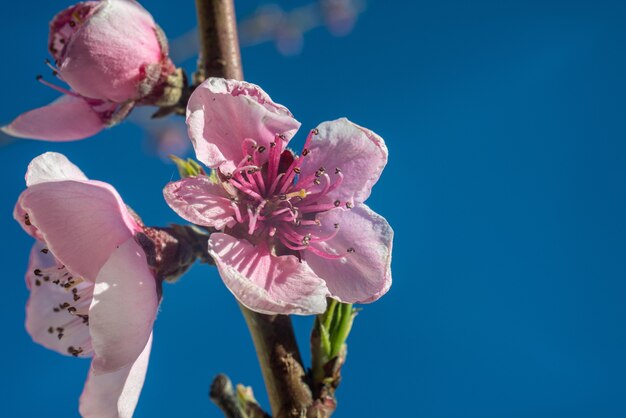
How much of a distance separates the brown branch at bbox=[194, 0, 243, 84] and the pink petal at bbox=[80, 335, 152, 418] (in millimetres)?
512

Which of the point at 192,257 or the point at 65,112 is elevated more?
the point at 65,112

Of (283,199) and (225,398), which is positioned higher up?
(283,199)

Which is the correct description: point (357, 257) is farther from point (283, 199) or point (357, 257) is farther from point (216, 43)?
point (216, 43)

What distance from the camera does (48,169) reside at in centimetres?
86

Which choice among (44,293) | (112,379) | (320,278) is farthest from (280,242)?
(44,293)

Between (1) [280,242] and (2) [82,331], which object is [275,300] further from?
(2) [82,331]

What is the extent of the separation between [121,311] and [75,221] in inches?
5.8

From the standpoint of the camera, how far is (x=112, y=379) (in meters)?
0.93

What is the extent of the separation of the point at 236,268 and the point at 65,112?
50cm

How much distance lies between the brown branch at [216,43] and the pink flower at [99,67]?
8 cm

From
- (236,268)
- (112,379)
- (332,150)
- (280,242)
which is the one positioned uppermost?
(332,150)

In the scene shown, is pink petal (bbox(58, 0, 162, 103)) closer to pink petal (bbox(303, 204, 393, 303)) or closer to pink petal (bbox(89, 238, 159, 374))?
pink petal (bbox(89, 238, 159, 374))

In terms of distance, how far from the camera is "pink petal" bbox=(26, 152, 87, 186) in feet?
2.80

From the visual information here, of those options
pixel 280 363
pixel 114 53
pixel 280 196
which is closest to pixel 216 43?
pixel 114 53
